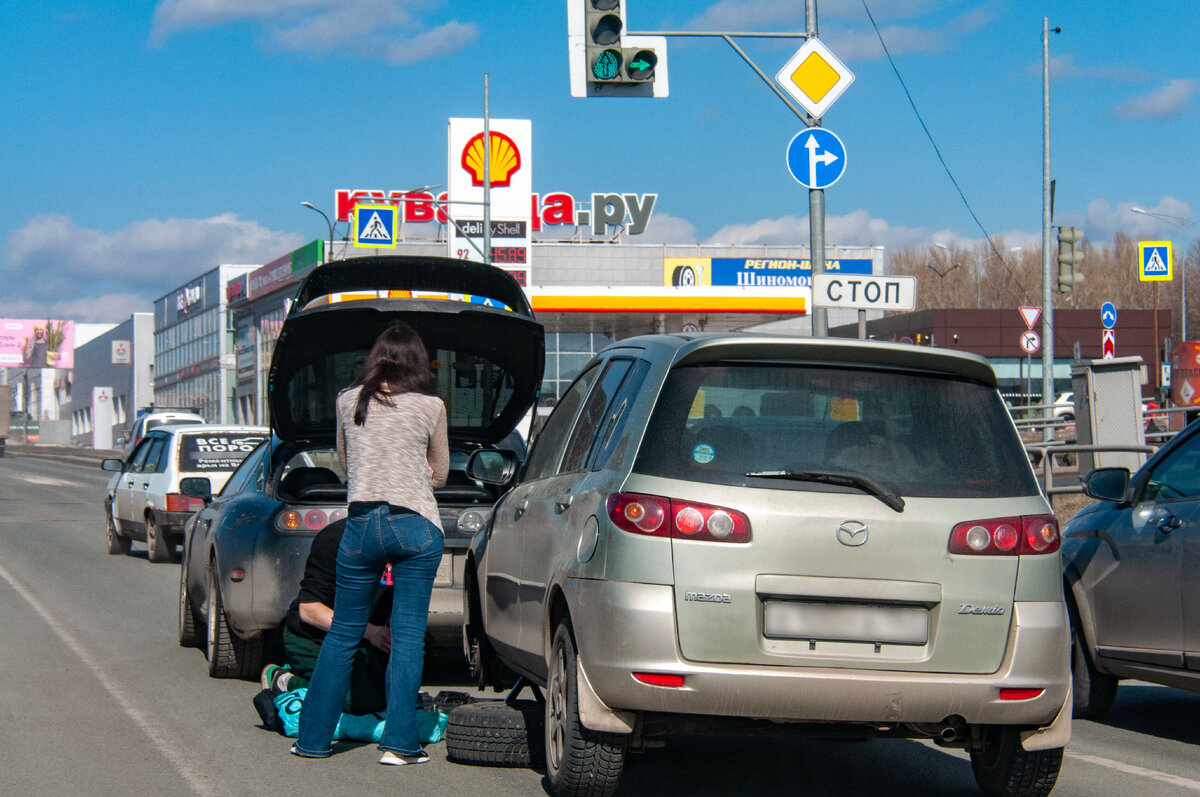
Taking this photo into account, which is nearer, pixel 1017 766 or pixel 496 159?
pixel 1017 766

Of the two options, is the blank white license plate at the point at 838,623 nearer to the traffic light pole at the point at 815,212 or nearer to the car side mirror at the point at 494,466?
the car side mirror at the point at 494,466

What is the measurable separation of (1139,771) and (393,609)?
10.9 feet

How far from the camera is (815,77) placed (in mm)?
13336

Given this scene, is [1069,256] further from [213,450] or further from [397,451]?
[397,451]

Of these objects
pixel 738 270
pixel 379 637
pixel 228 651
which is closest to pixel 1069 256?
pixel 228 651

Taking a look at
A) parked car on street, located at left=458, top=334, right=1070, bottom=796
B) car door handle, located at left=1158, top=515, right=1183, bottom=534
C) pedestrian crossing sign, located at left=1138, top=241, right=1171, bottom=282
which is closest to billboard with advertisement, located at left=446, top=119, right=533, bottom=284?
pedestrian crossing sign, located at left=1138, top=241, right=1171, bottom=282

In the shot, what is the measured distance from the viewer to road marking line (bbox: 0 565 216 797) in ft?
18.1

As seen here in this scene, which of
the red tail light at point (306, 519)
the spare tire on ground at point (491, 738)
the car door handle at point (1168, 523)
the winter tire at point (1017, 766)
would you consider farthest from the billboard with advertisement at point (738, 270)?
the winter tire at point (1017, 766)

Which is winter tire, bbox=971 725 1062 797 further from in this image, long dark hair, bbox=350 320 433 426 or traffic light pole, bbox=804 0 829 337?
traffic light pole, bbox=804 0 829 337

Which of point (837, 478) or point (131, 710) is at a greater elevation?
point (837, 478)

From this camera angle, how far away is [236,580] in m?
7.44

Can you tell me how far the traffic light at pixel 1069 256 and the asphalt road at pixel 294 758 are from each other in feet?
49.1

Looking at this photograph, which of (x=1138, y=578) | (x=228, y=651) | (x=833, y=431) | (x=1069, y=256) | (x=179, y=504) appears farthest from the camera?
(x=1069, y=256)

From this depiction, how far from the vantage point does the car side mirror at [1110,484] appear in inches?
274
